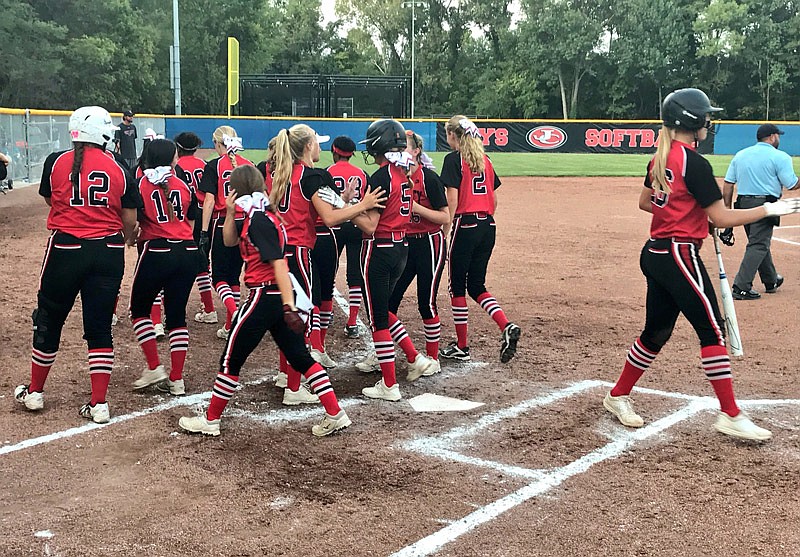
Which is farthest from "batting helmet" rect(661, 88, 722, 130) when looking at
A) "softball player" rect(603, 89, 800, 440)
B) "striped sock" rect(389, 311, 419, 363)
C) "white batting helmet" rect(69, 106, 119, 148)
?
"white batting helmet" rect(69, 106, 119, 148)

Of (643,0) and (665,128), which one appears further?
(643,0)

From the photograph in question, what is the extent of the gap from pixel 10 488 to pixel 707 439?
440cm

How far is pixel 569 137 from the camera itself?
38.9m

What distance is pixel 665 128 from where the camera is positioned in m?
5.54

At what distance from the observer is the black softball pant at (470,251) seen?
24.5 feet

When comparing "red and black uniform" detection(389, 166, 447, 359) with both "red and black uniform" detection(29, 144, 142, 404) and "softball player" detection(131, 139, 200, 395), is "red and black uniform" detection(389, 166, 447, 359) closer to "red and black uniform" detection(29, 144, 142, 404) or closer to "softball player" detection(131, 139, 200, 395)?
"softball player" detection(131, 139, 200, 395)

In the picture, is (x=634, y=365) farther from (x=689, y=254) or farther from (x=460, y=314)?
(x=460, y=314)

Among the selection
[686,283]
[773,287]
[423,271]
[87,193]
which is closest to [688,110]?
[686,283]

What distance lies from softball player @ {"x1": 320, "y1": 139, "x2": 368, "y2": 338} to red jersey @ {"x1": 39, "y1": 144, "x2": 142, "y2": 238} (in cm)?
210

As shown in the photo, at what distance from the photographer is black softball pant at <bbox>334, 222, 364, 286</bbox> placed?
846 cm

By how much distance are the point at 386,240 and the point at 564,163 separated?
29157mm

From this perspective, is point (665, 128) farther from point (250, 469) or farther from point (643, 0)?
point (643, 0)

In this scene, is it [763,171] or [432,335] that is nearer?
[432,335]

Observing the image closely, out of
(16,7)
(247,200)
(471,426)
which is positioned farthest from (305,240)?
(16,7)
